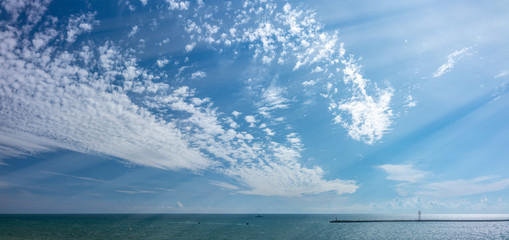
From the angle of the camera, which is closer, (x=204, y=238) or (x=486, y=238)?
(x=204, y=238)

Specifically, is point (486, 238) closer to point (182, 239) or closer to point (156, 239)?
point (182, 239)

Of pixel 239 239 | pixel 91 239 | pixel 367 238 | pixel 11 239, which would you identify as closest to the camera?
pixel 11 239

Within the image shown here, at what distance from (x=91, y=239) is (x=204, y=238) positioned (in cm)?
2978

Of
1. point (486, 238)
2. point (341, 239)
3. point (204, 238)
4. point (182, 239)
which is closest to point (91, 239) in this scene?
point (182, 239)

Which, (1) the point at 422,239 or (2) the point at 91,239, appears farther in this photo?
(1) the point at 422,239

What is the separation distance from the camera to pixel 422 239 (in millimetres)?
76000

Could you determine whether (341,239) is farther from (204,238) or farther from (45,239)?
(45,239)

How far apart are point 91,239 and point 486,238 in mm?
116981

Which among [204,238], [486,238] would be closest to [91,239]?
[204,238]

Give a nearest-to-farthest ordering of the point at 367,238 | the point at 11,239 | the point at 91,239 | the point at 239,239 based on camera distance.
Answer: the point at 11,239, the point at 91,239, the point at 239,239, the point at 367,238

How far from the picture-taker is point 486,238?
262 ft

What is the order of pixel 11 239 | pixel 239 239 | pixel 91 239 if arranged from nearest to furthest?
pixel 11 239, pixel 91 239, pixel 239 239

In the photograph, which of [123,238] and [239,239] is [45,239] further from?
[239,239]

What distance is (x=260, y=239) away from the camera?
73500mm
